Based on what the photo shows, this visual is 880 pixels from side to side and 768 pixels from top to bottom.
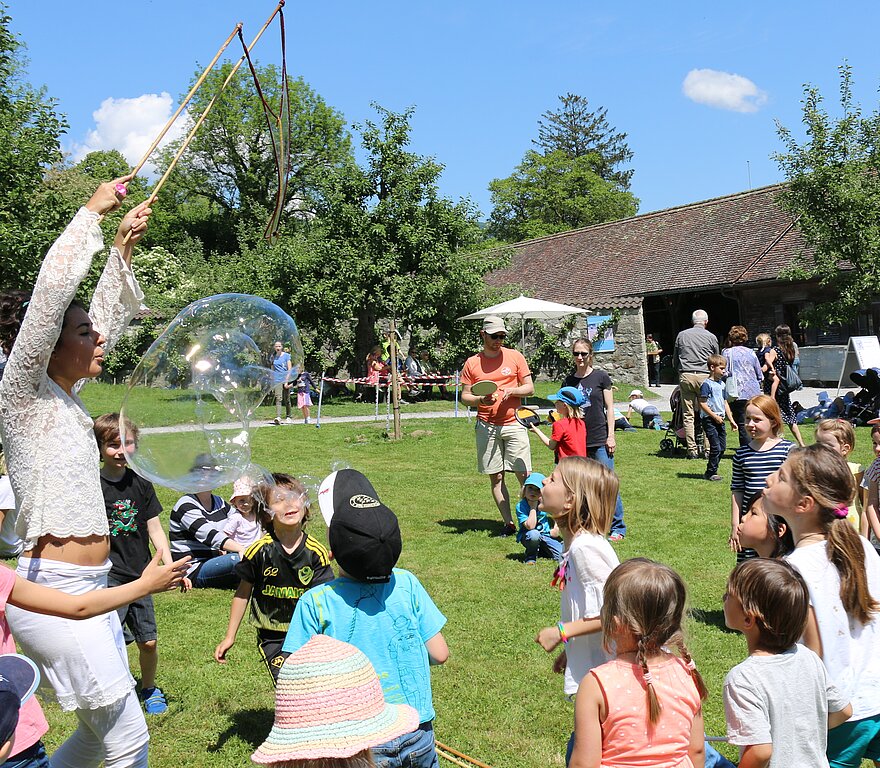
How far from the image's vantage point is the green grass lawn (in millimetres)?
4613

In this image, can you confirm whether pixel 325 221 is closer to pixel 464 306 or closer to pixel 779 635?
pixel 464 306

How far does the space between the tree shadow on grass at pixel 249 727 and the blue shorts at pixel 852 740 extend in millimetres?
2799

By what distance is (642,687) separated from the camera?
269 centimetres

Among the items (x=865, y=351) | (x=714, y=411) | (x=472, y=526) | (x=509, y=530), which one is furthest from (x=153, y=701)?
(x=865, y=351)

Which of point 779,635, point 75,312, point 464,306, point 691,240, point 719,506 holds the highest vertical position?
point 691,240

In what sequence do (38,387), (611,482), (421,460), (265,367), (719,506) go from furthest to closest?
1. (421,460)
2. (719,506)
3. (265,367)
4. (611,482)
5. (38,387)

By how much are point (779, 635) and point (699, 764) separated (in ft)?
1.64

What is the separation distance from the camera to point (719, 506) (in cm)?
1007

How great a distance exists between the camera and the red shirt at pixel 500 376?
8703 mm

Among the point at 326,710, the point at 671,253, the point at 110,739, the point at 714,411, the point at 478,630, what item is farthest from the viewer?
the point at 671,253

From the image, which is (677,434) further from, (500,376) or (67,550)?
(67,550)

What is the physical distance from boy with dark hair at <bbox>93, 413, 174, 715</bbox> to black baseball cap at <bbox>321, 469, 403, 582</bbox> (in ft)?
7.15

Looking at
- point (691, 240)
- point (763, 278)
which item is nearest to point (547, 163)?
point (691, 240)

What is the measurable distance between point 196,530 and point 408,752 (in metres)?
4.97
